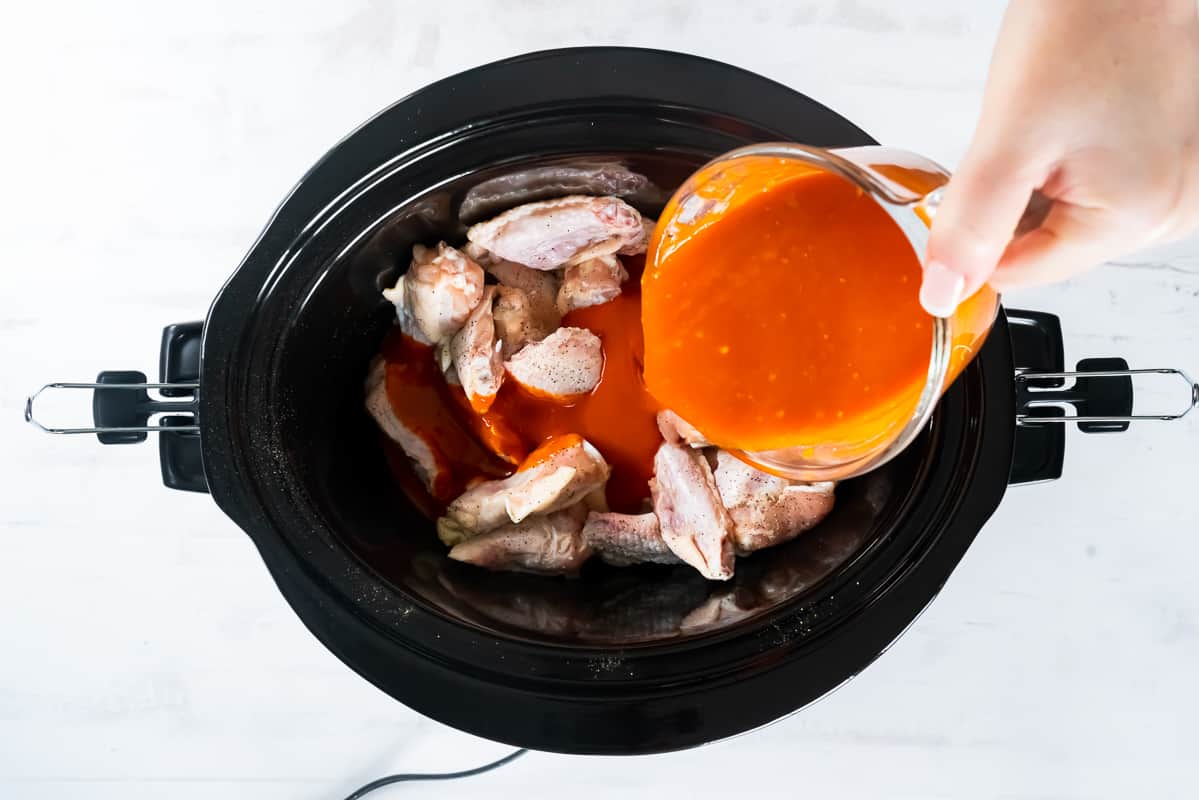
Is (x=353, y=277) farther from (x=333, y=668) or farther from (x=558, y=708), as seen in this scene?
(x=333, y=668)

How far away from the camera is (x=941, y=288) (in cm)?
53

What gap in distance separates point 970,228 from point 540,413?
1.67 feet

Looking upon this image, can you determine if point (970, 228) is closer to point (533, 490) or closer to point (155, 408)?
point (533, 490)

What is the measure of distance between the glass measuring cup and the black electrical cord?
542 mm

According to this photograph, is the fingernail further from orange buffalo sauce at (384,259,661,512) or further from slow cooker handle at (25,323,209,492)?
slow cooker handle at (25,323,209,492)

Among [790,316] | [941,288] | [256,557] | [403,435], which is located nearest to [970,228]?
[941,288]

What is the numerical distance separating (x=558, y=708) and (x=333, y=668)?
1.52 feet

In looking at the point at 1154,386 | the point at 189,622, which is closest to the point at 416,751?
the point at 189,622

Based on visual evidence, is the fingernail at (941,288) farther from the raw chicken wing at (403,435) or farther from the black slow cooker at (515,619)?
the raw chicken wing at (403,435)

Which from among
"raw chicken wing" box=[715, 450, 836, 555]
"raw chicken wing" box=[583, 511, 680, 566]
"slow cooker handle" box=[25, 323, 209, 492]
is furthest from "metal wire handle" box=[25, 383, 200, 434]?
"raw chicken wing" box=[715, 450, 836, 555]

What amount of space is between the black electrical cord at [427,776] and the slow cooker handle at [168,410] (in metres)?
0.50

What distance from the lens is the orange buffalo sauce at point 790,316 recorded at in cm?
66

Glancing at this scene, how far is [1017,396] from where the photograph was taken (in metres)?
0.79

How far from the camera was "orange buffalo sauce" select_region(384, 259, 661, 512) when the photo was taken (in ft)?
2.99
